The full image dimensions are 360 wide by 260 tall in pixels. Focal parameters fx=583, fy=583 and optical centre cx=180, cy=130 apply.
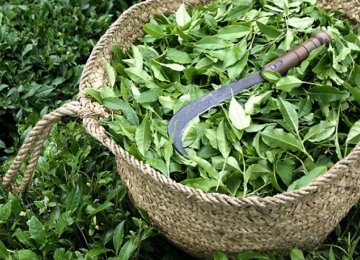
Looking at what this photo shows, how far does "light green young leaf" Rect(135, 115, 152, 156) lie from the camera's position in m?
1.34

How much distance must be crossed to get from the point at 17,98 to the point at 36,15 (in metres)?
0.39

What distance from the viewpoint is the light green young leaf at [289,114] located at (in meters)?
1.33

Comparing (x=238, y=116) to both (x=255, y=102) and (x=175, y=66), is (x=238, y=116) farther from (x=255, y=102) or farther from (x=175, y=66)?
(x=175, y=66)

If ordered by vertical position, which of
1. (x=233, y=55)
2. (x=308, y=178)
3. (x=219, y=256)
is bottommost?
(x=219, y=256)

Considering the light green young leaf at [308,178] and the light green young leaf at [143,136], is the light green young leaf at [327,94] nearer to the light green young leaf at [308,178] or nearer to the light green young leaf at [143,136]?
the light green young leaf at [308,178]

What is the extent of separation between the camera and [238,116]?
4.48ft

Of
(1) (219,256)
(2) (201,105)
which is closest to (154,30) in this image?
(2) (201,105)

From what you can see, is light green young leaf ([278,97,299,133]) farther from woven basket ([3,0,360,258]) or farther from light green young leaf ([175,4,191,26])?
light green young leaf ([175,4,191,26])

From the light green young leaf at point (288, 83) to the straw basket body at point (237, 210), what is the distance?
0.25 m

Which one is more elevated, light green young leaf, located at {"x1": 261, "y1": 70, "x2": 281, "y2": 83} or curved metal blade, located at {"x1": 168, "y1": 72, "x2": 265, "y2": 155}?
light green young leaf, located at {"x1": 261, "y1": 70, "x2": 281, "y2": 83}

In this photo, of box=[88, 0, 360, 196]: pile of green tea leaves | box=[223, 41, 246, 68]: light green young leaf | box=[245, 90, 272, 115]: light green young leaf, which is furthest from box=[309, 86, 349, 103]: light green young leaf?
box=[223, 41, 246, 68]: light green young leaf

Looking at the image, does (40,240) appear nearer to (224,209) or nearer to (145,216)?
(145,216)

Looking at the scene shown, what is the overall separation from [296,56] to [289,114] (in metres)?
0.19

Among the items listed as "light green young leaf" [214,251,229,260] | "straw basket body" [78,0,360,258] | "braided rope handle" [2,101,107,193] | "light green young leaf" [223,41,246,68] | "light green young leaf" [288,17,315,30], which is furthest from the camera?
"light green young leaf" [288,17,315,30]
